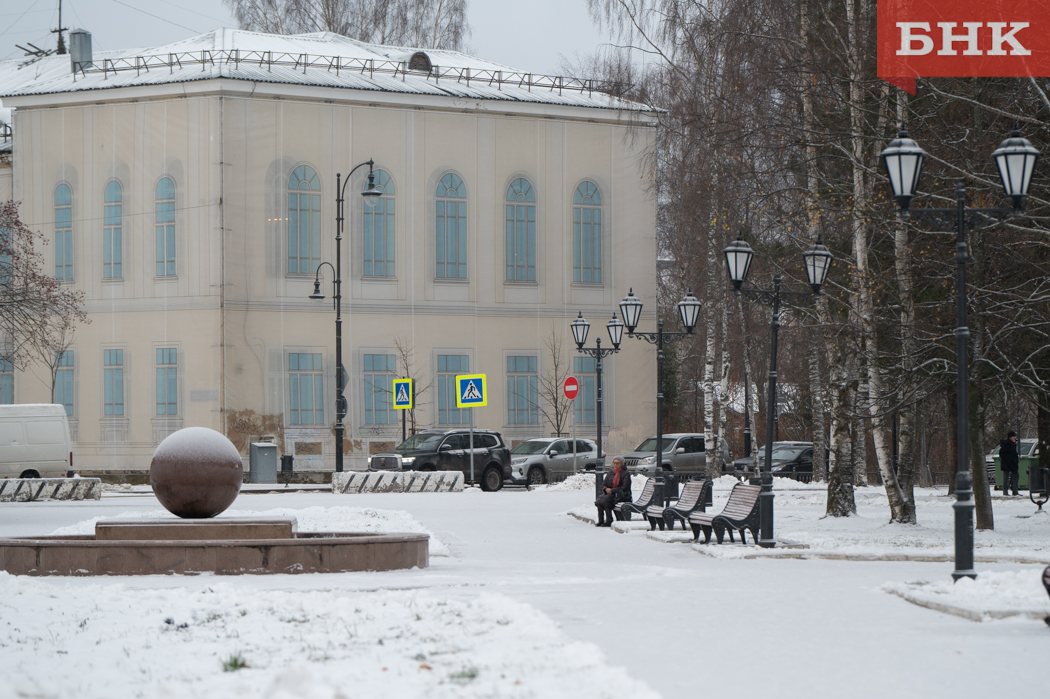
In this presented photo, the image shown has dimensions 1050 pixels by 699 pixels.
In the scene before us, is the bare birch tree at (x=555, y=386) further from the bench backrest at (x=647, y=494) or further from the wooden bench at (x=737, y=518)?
the wooden bench at (x=737, y=518)

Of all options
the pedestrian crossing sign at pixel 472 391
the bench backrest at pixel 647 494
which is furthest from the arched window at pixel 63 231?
the bench backrest at pixel 647 494

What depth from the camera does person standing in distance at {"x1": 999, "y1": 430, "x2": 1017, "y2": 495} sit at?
34500 mm

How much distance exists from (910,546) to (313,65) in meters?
32.4

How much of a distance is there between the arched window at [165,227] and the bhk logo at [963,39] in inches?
1160

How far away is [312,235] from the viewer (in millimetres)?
45062

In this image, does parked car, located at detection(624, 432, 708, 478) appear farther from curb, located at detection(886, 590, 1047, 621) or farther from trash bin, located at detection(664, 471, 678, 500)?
curb, located at detection(886, 590, 1047, 621)

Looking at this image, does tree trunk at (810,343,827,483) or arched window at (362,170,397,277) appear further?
arched window at (362,170,397,277)

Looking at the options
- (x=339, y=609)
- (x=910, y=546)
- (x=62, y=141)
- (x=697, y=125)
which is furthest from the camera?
(x=62, y=141)

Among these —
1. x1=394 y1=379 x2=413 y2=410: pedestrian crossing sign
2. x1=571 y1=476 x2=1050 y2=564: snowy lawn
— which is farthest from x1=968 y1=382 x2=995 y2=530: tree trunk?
x1=394 y1=379 x2=413 y2=410: pedestrian crossing sign

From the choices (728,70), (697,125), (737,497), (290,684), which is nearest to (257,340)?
(697,125)

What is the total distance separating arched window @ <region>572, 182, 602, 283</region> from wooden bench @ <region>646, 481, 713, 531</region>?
88.9 feet

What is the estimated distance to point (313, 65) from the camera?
45.2m

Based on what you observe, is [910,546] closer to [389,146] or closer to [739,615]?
[739,615]

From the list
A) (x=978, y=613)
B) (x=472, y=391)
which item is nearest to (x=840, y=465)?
(x=978, y=613)
